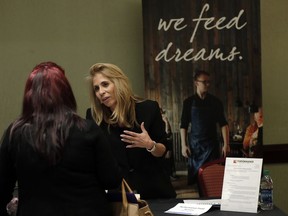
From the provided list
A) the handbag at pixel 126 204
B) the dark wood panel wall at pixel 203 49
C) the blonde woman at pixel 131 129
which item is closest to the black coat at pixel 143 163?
the blonde woman at pixel 131 129

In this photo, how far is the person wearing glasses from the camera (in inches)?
144

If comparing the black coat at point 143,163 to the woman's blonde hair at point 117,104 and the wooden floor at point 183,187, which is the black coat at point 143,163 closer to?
the woman's blonde hair at point 117,104

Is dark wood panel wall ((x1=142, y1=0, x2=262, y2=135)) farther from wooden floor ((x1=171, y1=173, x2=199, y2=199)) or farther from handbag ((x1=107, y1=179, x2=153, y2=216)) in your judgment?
handbag ((x1=107, y1=179, x2=153, y2=216))

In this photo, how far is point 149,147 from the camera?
2582 mm

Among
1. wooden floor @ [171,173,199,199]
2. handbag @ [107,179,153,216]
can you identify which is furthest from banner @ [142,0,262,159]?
handbag @ [107,179,153,216]

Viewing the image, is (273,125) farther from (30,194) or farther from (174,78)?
(30,194)

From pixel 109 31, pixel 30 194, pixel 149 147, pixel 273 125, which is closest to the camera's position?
pixel 30 194

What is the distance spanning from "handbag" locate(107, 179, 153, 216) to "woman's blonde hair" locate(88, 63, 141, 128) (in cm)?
83

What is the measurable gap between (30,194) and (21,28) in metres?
2.47

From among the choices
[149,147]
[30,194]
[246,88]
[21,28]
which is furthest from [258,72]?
[30,194]

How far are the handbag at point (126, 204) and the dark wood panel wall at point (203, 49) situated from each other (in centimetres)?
187

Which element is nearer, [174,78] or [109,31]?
[174,78]

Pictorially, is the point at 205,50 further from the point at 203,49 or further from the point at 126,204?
the point at 126,204

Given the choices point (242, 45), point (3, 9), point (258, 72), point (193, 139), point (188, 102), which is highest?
point (3, 9)
